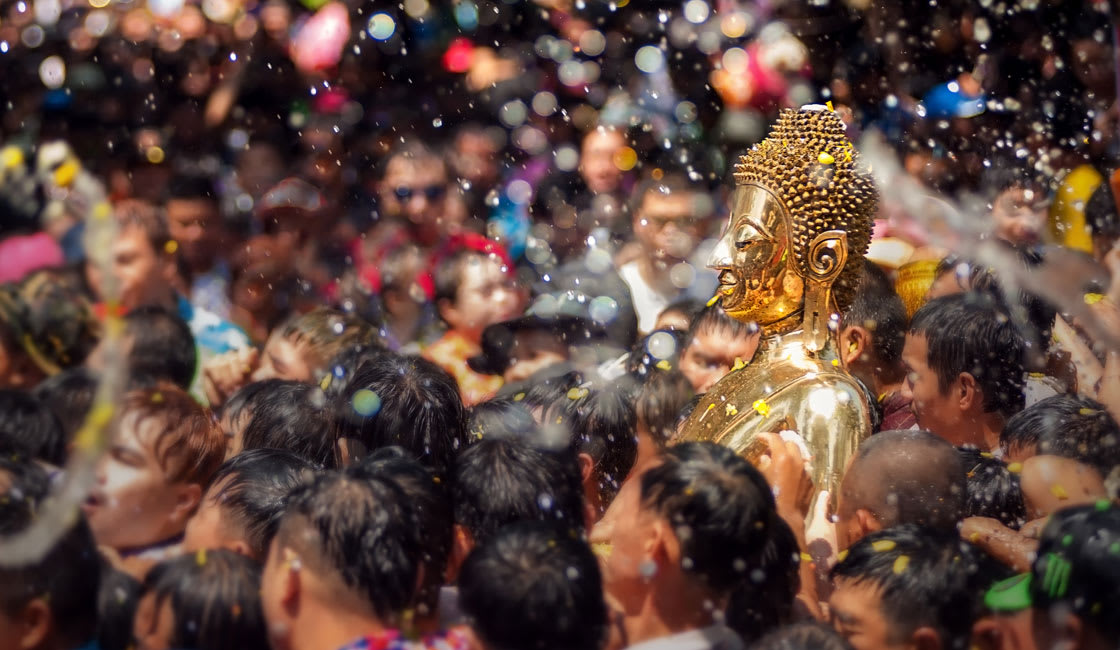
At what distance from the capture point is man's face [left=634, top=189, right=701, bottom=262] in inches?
206

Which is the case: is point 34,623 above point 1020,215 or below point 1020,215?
above

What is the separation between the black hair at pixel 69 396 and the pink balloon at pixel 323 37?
3.15 m

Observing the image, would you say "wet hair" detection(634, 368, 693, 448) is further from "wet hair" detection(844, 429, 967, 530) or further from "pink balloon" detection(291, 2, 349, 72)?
"pink balloon" detection(291, 2, 349, 72)

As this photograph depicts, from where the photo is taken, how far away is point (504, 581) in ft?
6.81

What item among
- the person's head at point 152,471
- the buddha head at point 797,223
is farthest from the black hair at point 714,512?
the person's head at point 152,471

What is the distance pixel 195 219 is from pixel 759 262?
12.2ft

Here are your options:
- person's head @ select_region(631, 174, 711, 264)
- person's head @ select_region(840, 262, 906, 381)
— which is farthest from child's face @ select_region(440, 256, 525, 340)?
person's head @ select_region(840, 262, 906, 381)

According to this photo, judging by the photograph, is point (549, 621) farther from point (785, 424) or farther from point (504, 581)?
point (785, 424)

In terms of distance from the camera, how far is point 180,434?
298 centimetres

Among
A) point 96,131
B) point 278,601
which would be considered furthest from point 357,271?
point 278,601

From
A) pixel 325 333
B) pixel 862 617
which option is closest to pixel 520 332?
pixel 325 333

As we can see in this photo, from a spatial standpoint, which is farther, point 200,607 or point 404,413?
point 404,413

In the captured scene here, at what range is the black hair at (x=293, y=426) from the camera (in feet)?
11.0

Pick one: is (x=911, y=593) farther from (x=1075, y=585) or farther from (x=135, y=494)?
(x=135, y=494)
